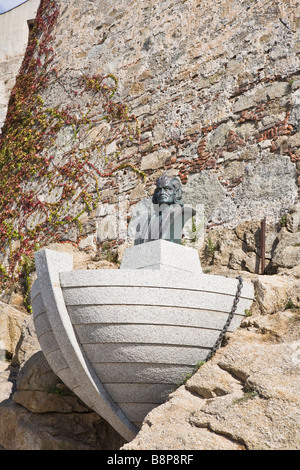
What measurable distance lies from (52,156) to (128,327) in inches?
175

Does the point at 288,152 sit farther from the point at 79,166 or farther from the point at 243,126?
the point at 79,166

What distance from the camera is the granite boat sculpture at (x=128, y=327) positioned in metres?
3.13

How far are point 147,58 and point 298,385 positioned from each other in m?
4.92

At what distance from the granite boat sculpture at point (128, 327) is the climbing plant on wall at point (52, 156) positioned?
3.19 metres

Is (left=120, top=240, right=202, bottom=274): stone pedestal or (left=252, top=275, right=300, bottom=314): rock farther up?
(left=120, top=240, right=202, bottom=274): stone pedestal

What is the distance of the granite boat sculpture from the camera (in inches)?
123

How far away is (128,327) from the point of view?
3121 millimetres

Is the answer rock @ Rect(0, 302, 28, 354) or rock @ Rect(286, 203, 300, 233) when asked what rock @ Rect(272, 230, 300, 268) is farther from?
rock @ Rect(0, 302, 28, 354)

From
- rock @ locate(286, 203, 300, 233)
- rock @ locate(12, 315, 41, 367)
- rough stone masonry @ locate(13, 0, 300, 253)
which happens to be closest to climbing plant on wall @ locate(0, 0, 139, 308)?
rough stone masonry @ locate(13, 0, 300, 253)

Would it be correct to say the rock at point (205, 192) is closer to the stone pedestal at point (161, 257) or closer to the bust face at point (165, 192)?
the bust face at point (165, 192)

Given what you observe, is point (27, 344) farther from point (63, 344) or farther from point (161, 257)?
point (161, 257)

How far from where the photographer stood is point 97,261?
5848mm

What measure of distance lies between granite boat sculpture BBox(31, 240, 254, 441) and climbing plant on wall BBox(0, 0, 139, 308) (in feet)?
10.5

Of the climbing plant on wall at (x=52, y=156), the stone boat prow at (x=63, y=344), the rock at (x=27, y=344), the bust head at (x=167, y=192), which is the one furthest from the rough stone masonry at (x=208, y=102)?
the stone boat prow at (x=63, y=344)
